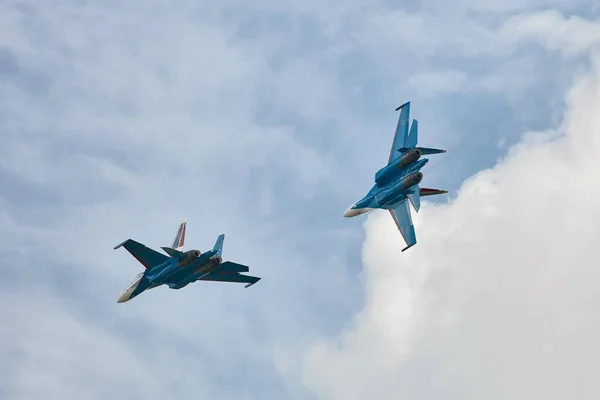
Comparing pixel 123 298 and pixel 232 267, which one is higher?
pixel 123 298

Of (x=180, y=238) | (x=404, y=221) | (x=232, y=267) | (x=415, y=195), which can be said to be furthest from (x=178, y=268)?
(x=415, y=195)

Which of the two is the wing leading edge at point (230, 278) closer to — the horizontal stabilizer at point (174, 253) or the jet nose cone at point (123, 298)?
the horizontal stabilizer at point (174, 253)

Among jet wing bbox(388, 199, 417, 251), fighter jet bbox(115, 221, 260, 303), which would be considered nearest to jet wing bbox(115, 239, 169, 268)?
fighter jet bbox(115, 221, 260, 303)

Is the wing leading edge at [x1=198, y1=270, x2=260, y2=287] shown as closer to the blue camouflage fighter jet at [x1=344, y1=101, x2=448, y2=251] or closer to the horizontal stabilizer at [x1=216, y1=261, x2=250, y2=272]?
the horizontal stabilizer at [x1=216, y1=261, x2=250, y2=272]

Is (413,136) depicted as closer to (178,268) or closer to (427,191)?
(427,191)

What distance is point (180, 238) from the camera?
16500 centimetres

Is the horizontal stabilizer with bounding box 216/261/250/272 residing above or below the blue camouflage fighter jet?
below

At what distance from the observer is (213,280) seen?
152875 millimetres

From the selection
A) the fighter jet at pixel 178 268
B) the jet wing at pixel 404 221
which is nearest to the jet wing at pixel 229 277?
the fighter jet at pixel 178 268

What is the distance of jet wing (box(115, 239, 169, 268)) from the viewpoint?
146 metres

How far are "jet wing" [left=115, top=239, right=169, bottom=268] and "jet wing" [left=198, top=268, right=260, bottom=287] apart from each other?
23.3 feet

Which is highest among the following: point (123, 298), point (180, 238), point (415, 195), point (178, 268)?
point (180, 238)

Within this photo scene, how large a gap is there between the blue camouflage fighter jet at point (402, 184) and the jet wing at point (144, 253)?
2835cm

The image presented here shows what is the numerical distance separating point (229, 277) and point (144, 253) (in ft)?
45.0
